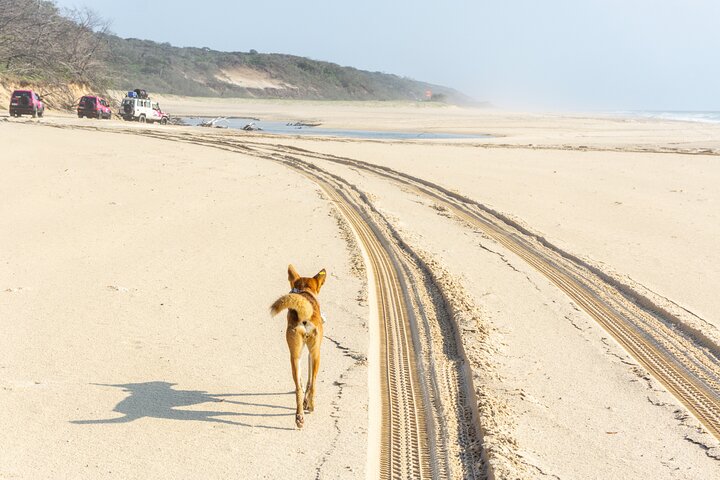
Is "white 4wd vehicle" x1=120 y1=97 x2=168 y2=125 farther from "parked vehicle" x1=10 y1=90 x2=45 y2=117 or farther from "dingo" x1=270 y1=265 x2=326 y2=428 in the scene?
"dingo" x1=270 y1=265 x2=326 y2=428

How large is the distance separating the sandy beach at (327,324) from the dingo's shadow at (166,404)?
21 millimetres

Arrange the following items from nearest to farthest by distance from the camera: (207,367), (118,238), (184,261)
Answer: (207,367), (184,261), (118,238)

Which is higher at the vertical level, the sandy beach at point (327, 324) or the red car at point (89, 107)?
the red car at point (89, 107)

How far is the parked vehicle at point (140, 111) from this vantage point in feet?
150

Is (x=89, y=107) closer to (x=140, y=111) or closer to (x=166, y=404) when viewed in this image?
(x=140, y=111)

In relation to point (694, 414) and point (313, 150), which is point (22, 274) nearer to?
point (694, 414)

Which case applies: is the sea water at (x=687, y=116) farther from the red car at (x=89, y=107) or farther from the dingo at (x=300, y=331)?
the dingo at (x=300, y=331)

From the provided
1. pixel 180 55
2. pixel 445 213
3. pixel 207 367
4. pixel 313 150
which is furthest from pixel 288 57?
pixel 207 367

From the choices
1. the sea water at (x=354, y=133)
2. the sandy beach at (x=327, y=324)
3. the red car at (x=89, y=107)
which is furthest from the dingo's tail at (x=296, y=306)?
the red car at (x=89, y=107)

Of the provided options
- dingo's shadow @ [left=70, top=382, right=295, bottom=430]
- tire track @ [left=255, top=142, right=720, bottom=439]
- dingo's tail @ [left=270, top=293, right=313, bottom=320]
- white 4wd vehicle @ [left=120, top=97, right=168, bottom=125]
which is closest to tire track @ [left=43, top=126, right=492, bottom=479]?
dingo's shadow @ [left=70, top=382, right=295, bottom=430]

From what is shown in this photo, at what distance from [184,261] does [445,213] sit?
6340 millimetres

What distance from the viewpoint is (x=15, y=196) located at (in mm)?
14203

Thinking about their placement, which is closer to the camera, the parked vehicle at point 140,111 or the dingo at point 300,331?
the dingo at point 300,331

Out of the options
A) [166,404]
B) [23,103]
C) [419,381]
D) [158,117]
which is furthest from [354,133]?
[166,404]
